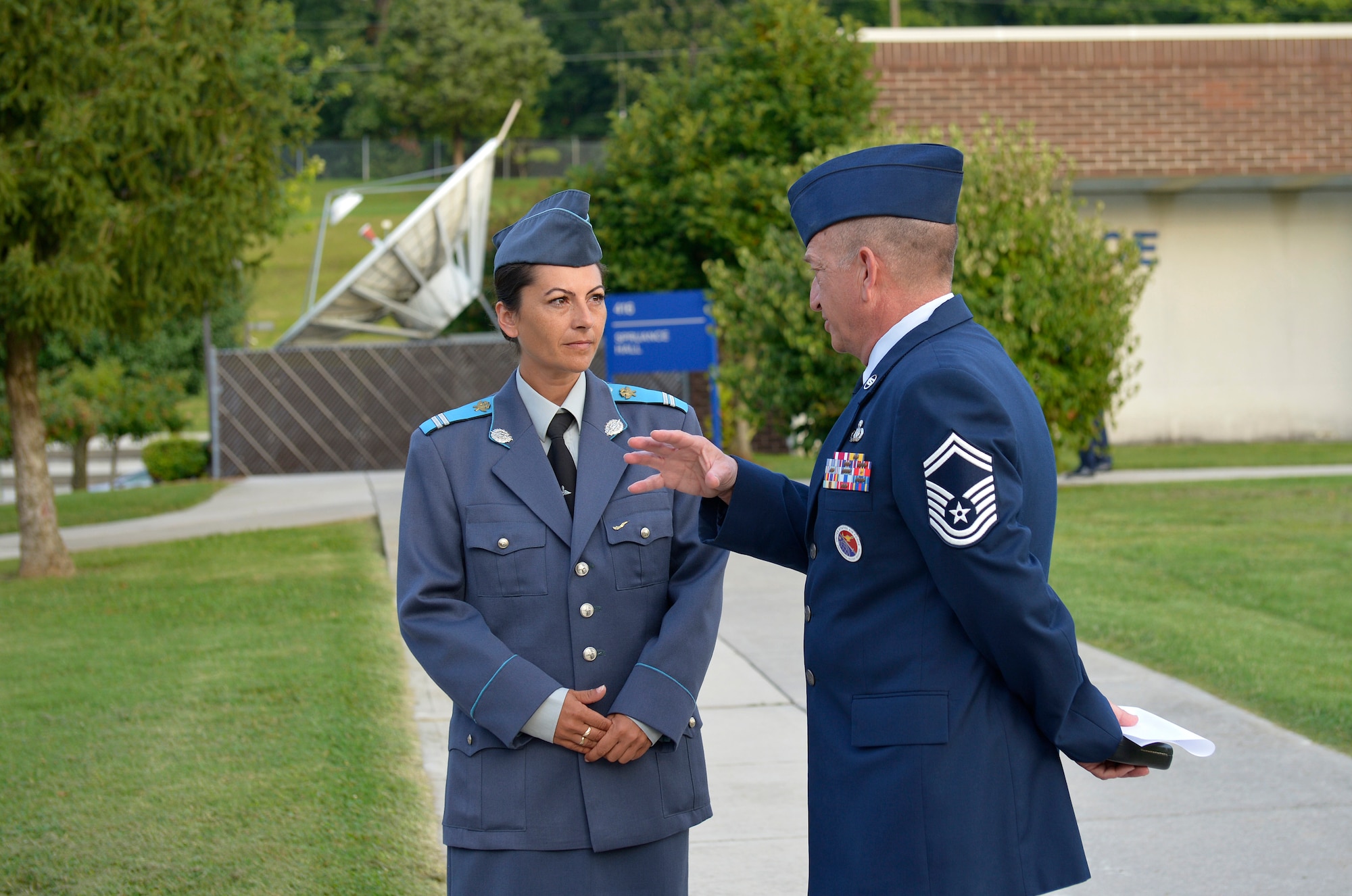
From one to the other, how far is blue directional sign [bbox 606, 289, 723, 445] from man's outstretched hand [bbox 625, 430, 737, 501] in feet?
48.8

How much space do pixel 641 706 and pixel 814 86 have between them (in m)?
18.6

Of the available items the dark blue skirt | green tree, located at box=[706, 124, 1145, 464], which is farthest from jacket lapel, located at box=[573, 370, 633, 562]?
green tree, located at box=[706, 124, 1145, 464]

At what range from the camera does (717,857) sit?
4355 mm

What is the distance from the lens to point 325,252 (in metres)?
65.2

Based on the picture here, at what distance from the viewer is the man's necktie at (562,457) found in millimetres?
2633

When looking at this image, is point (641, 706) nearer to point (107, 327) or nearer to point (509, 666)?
point (509, 666)

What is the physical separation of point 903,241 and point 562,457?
2.83 ft

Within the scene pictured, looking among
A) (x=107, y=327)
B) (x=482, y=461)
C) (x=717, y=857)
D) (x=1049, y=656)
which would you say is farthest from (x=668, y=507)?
(x=107, y=327)

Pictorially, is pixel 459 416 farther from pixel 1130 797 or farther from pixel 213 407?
pixel 213 407

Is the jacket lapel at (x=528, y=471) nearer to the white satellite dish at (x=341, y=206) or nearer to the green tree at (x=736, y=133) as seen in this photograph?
the green tree at (x=736, y=133)

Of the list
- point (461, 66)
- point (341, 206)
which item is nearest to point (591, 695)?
point (341, 206)

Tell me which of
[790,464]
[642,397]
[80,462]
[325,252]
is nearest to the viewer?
[642,397]

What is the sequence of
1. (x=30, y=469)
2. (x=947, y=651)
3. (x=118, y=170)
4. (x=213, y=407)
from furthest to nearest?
1. (x=213, y=407)
2. (x=30, y=469)
3. (x=118, y=170)
4. (x=947, y=651)

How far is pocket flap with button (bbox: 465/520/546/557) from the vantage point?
253cm
